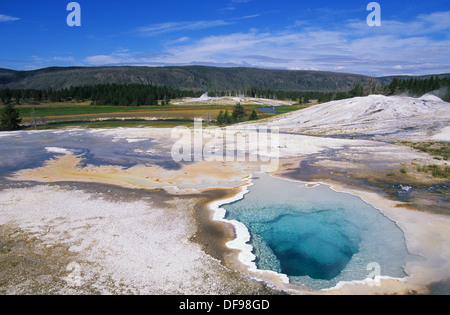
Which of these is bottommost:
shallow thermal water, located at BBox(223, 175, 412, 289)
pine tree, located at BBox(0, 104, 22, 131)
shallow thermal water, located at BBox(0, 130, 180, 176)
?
shallow thermal water, located at BBox(223, 175, 412, 289)

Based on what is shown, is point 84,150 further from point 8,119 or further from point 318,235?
point 8,119

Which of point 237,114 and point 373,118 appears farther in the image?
point 237,114

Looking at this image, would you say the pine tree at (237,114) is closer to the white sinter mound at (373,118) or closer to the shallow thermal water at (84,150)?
the white sinter mound at (373,118)

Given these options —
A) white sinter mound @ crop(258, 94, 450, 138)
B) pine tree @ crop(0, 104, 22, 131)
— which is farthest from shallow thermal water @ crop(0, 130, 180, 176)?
white sinter mound @ crop(258, 94, 450, 138)

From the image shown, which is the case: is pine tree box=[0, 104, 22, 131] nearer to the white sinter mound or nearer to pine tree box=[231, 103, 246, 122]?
pine tree box=[231, 103, 246, 122]

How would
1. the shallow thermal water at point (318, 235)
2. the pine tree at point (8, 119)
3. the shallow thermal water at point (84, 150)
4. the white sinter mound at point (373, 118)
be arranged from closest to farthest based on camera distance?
the shallow thermal water at point (318, 235), the shallow thermal water at point (84, 150), the white sinter mound at point (373, 118), the pine tree at point (8, 119)

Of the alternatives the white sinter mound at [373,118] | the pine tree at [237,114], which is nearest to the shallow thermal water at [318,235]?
the white sinter mound at [373,118]

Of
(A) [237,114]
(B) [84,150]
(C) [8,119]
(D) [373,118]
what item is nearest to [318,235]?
(B) [84,150]
